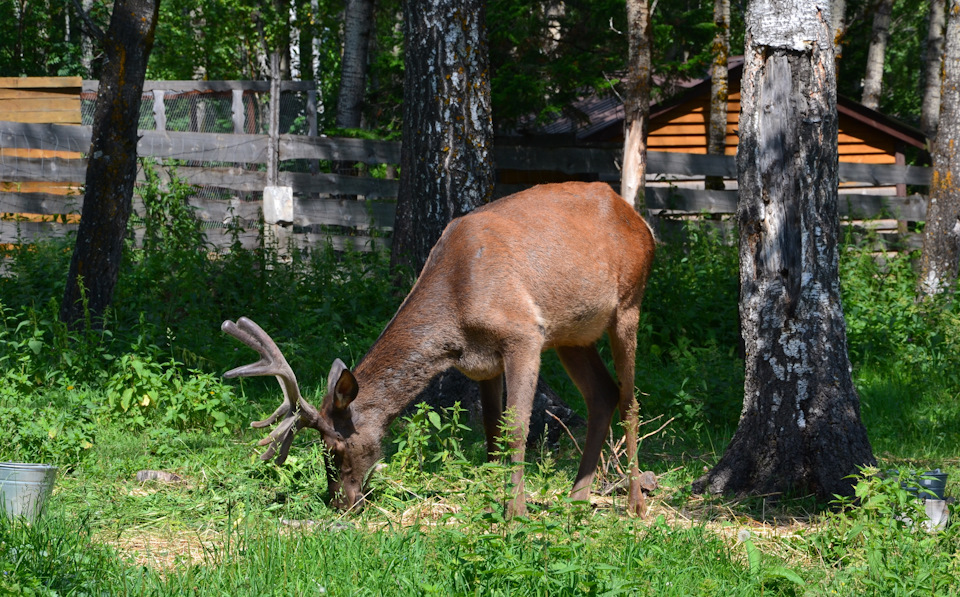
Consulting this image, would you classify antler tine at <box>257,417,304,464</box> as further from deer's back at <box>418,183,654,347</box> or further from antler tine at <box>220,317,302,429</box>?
deer's back at <box>418,183,654,347</box>

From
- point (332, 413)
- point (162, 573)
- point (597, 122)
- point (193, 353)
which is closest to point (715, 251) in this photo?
point (193, 353)

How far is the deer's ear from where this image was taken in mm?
5117

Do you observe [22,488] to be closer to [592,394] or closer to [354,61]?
[592,394]

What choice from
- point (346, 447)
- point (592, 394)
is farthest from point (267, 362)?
point (592, 394)

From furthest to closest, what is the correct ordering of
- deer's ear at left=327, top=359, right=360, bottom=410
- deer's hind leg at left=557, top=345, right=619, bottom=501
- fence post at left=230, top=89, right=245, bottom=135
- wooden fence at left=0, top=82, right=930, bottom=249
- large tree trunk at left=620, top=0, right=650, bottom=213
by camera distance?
fence post at left=230, top=89, right=245, bottom=135
large tree trunk at left=620, top=0, right=650, bottom=213
wooden fence at left=0, top=82, right=930, bottom=249
deer's hind leg at left=557, top=345, right=619, bottom=501
deer's ear at left=327, top=359, right=360, bottom=410

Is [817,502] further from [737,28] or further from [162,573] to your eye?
[737,28]

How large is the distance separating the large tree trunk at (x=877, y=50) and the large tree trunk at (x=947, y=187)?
13174 mm

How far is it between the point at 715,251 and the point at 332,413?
722cm

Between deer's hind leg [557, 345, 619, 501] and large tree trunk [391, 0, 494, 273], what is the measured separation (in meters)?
1.77

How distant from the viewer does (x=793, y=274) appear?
5.38 m

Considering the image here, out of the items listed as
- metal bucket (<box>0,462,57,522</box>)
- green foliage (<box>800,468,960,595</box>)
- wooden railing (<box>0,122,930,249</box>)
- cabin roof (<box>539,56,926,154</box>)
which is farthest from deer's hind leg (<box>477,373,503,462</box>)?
cabin roof (<box>539,56,926,154</box>)

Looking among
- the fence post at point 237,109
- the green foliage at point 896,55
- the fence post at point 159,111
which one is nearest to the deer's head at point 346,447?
the fence post at point 237,109

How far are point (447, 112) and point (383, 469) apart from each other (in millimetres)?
3078

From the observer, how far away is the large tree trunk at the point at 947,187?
36.9 ft
